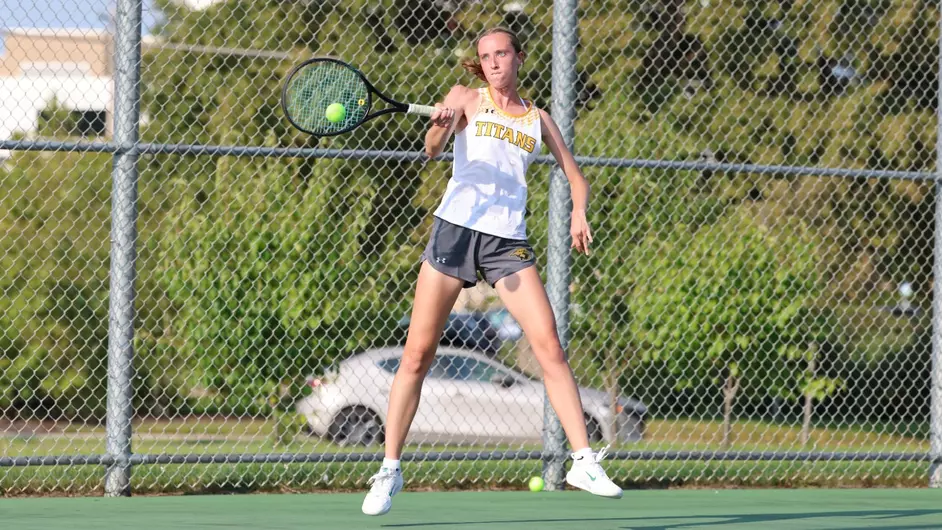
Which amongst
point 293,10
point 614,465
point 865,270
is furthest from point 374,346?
point 865,270

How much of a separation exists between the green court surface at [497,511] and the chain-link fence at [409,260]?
0.23m

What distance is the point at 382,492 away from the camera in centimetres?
504

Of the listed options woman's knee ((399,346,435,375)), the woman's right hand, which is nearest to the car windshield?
woman's knee ((399,346,435,375))

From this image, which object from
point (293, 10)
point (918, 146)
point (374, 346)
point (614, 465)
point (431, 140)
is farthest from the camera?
point (918, 146)

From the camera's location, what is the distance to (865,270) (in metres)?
17.7

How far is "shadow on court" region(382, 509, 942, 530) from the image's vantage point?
18.2ft

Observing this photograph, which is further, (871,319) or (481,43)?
(871,319)

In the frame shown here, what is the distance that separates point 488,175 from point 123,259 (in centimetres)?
201

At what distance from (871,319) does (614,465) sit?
10675 millimetres

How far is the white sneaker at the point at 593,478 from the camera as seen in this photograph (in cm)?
490

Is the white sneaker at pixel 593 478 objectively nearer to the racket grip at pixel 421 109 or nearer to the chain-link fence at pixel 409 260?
the racket grip at pixel 421 109

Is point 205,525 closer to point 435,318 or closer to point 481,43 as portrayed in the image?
point 435,318

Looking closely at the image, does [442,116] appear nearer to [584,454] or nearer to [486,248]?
[486,248]

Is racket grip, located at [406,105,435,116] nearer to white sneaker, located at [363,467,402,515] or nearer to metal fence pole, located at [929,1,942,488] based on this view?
white sneaker, located at [363,467,402,515]
